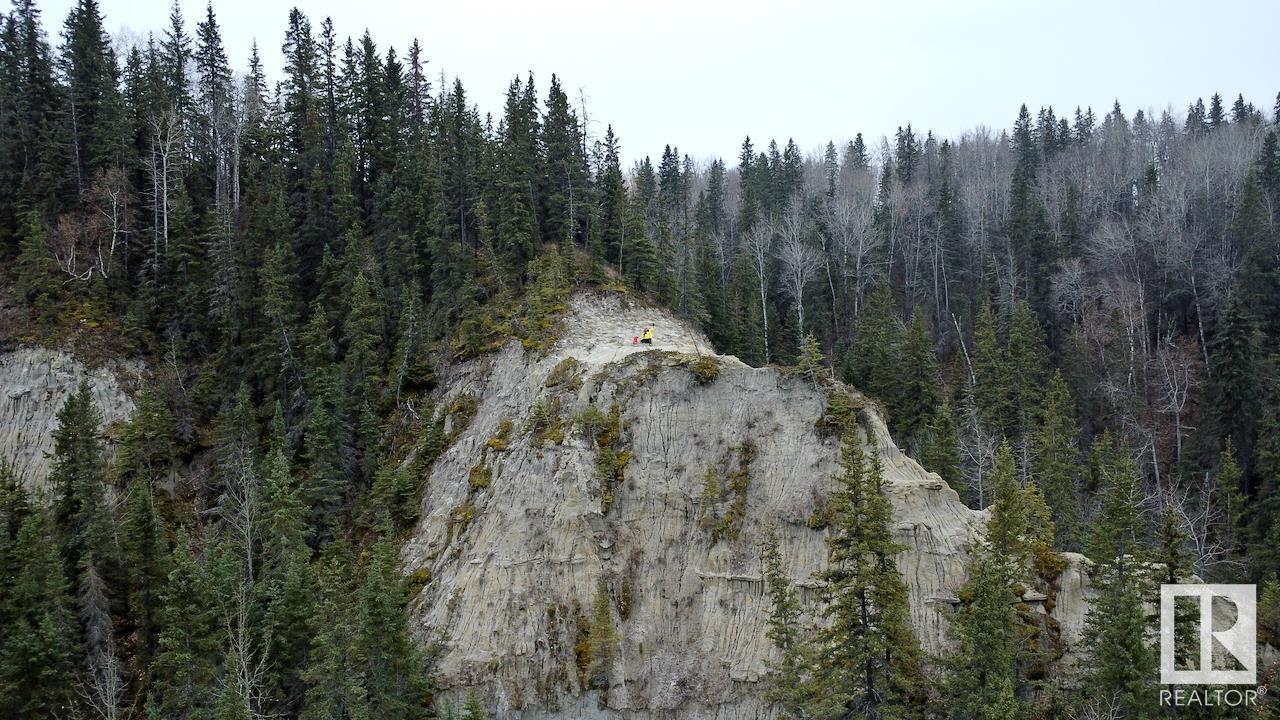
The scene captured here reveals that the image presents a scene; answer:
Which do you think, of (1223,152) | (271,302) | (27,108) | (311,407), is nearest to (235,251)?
(271,302)

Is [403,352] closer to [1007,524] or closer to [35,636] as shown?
[35,636]

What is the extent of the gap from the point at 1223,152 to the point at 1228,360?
129 ft

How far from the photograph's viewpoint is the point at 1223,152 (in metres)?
73.4

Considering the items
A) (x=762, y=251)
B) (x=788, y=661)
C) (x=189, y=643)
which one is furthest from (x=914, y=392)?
(x=189, y=643)

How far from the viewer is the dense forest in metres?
27.5

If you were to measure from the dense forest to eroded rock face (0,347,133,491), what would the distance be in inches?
55.1

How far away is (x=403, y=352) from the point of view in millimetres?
42969

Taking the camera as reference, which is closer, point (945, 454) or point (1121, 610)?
point (1121, 610)

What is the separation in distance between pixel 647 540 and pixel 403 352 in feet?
61.6

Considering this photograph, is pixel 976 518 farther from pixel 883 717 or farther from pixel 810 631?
pixel 883 717

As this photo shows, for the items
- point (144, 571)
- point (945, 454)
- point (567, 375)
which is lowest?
point (144, 571)

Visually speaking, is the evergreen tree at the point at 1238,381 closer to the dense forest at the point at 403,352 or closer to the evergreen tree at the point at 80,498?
the dense forest at the point at 403,352

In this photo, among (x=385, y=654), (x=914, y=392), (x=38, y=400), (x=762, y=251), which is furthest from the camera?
(x=762, y=251)

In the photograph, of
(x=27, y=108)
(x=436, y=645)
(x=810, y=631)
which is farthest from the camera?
Result: (x=27, y=108)
